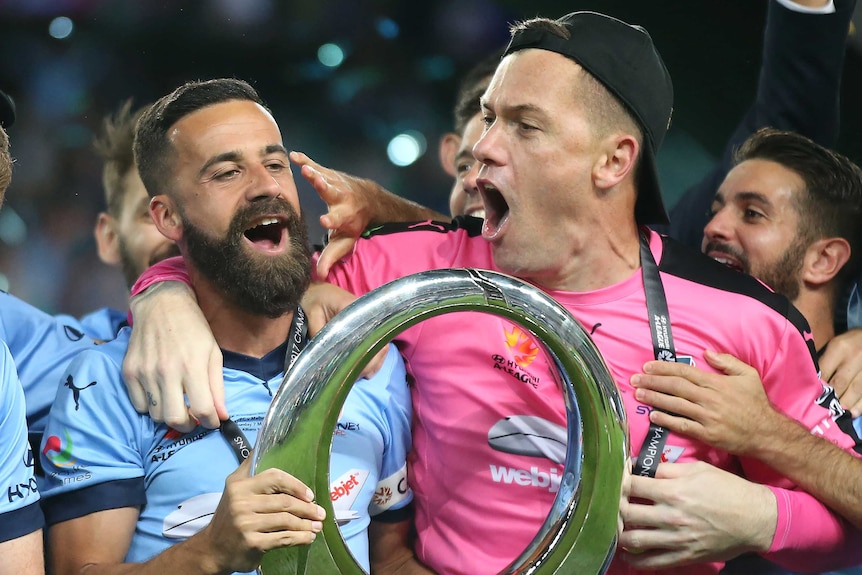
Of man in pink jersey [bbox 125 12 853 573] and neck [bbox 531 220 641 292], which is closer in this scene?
man in pink jersey [bbox 125 12 853 573]

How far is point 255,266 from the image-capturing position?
1616 millimetres

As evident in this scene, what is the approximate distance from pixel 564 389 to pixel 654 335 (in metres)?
0.41

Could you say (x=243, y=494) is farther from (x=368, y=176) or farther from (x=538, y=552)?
(x=368, y=176)

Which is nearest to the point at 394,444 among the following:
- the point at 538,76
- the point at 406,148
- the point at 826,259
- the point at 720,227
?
the point at 538,76

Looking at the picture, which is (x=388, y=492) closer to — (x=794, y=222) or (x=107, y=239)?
(x=794, y=222)

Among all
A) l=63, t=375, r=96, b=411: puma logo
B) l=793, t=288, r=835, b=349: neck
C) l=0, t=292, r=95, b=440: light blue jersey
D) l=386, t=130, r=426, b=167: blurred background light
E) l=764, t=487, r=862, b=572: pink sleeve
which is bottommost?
l=764, t=487, r=862, b=572: pink sleeve

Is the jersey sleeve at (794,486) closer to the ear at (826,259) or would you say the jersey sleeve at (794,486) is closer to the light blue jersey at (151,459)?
the ear at (826,259)

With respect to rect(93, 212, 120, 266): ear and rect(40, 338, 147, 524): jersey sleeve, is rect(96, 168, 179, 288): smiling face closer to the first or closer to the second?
rect(93, 212, 120, 266): ear

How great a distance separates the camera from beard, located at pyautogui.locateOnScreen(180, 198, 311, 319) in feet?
5.29

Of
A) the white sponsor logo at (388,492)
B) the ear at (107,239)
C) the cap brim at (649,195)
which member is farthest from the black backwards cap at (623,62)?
the ear at (107,239)

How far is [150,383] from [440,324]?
1.62ft

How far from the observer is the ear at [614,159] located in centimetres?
168

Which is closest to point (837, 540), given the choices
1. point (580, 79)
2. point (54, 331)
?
point (580, 79)

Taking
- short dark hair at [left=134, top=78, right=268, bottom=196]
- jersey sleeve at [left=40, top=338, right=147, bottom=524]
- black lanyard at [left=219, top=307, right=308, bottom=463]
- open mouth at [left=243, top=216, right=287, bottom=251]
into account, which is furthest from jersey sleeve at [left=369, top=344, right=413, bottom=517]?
short dark hair at [left=134, top=78, right=268, bottom=196]
